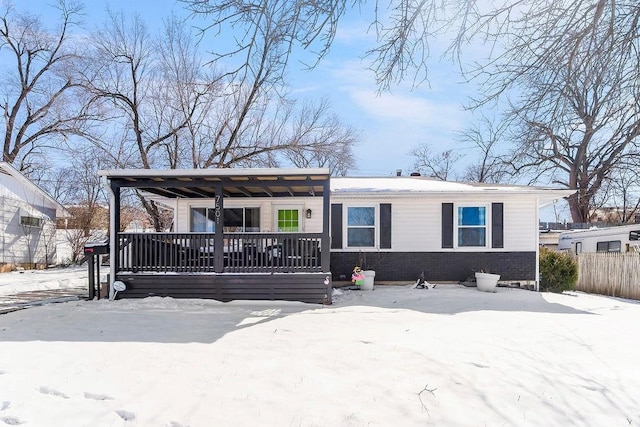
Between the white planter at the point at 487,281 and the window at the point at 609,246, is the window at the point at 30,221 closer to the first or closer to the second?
the white planter at the point at 487,281

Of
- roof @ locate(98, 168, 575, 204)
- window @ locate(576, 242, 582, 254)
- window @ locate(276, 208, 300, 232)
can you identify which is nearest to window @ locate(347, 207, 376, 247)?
roof @ locate(98, 168, 575, 204)

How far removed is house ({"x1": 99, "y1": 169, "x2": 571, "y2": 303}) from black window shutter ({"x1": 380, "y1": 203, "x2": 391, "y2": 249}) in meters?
0.03

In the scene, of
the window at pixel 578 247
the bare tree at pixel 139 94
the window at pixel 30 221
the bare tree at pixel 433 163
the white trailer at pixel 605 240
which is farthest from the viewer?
the bare tree at pixel 433 163

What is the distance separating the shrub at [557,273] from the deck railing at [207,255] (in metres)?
7.06

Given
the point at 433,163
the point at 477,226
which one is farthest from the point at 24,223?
the point at 433,163

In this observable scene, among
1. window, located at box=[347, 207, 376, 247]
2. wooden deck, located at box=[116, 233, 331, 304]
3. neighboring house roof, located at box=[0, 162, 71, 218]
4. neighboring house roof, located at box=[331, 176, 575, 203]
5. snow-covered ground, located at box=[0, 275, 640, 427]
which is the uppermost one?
neighboring house roof, located at box=[0, 162, 71, 218]

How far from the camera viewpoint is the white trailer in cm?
1471

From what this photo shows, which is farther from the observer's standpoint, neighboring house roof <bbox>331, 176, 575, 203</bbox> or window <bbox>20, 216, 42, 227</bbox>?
window <bbox>20, 216, 42, 227</bbox>

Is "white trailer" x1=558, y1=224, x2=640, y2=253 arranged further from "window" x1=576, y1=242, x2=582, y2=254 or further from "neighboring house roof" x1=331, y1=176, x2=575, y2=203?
"neighboring house roof" x1=331, y1=176, x2=575, y2=203

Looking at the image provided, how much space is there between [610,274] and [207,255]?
11.8 meters

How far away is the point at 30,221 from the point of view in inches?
757

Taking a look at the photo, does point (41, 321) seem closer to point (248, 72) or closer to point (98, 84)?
point (248, 72)

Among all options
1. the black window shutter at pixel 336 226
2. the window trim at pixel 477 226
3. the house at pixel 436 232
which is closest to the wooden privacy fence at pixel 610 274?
the house at pixel 436 232

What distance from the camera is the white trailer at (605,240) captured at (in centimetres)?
1471
